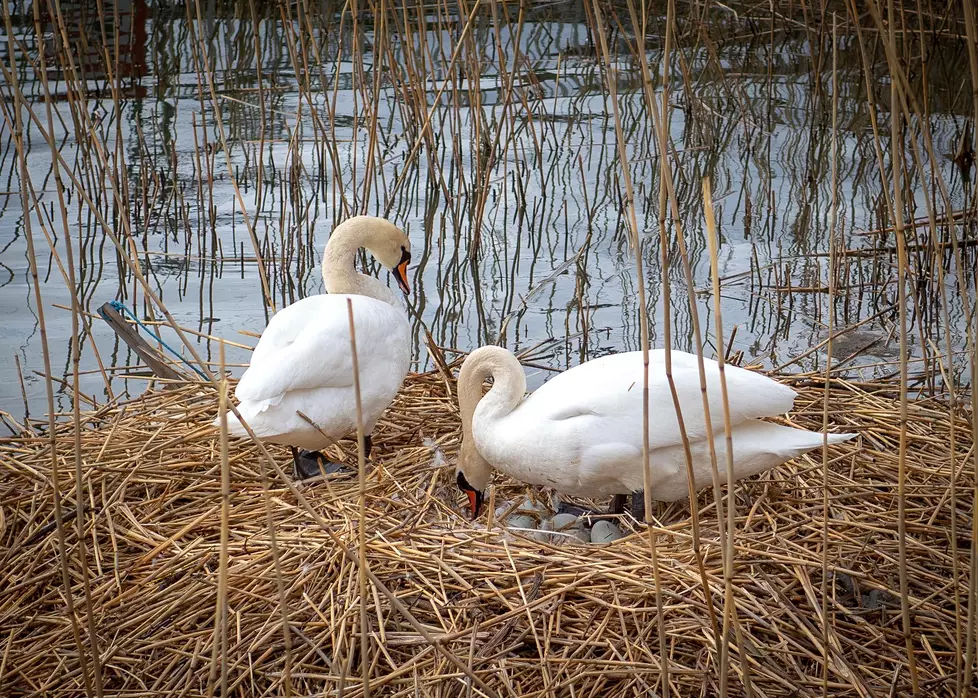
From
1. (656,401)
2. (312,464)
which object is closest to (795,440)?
(656,401)

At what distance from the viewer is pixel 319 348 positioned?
3.64 m

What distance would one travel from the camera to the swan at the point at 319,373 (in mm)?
3580

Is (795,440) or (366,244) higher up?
(366,244)

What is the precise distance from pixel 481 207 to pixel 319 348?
7.69ft

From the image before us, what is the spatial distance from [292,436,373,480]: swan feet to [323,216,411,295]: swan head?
680 millimetres

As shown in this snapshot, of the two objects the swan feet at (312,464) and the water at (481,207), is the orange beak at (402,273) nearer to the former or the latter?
the water at (481,207)

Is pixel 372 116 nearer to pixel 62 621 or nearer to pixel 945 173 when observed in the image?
pixel 62 621

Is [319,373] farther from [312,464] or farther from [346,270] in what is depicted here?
[346,270]

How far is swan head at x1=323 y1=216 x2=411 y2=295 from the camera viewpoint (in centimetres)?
441

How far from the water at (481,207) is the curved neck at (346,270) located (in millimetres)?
517

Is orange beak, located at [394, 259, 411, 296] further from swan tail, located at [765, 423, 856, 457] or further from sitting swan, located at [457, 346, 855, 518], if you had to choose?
swan tail, located at [765, 423, 856, 457]

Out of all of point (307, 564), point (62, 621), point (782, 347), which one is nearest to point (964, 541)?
point (307, 564)

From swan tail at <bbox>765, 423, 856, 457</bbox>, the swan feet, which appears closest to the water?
the swan feet

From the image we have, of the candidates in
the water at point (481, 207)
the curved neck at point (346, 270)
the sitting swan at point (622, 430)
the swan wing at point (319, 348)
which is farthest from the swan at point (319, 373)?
the water at point (481, 207)
